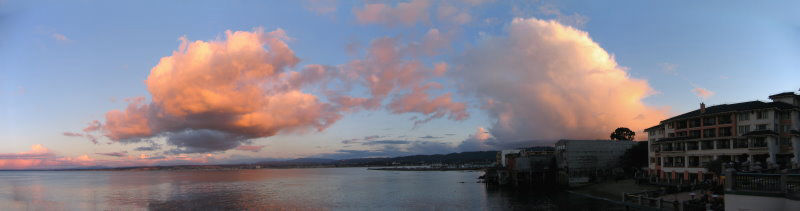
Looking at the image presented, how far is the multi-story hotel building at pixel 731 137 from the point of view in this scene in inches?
2456

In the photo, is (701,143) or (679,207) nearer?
(679,207)

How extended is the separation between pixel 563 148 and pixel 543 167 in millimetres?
12050

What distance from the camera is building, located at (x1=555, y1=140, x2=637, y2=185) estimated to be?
105m

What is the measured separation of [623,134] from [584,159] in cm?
4994

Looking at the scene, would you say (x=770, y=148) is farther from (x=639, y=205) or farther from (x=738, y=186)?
(x=738, y=186)

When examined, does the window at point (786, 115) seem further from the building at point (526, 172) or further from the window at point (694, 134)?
the building at point (526, 172)

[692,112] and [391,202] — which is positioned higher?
[692,112]

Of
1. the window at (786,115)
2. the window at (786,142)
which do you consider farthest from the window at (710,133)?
the window at (786,142)

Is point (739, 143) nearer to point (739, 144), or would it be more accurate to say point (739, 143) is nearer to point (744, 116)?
point (739, 144)

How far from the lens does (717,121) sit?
71125 mm

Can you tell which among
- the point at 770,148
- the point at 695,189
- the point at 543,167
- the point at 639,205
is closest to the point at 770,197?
the point at 639,205

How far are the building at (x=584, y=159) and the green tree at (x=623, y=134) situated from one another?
36128mm

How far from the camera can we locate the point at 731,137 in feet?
220

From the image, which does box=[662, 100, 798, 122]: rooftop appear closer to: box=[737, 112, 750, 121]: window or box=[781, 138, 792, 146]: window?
box=[737, 112, 750, 121]: window
